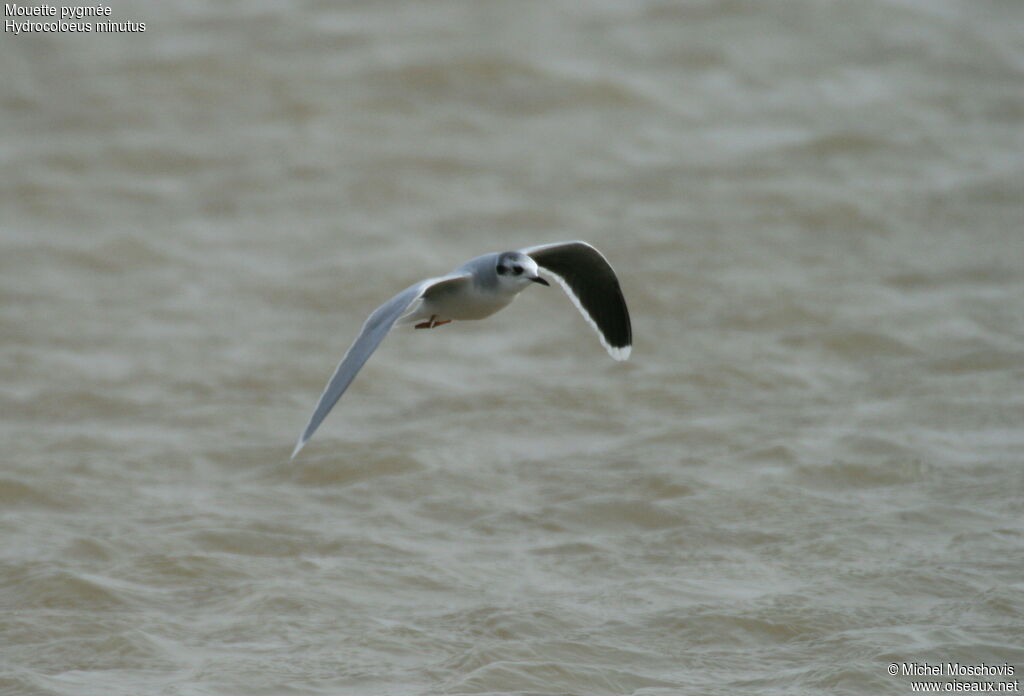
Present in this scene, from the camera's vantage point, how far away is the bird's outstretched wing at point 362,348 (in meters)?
5.08

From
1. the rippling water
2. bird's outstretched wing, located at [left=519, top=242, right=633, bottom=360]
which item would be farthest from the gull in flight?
the rippling water

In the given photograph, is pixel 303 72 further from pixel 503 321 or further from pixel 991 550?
pixel 991 550

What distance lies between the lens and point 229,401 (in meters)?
9.48

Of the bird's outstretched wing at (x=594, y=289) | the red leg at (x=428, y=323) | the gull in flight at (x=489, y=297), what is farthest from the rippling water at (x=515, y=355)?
the red leg at (x=428, y=323)

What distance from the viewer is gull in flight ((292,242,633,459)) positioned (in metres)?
5.18

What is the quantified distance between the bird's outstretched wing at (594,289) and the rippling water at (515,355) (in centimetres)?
125

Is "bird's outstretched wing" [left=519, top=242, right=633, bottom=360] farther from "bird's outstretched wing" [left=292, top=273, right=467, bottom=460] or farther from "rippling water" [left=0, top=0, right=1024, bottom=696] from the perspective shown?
"rippling water" [left=0, top=0, right=1024, bottom=696]

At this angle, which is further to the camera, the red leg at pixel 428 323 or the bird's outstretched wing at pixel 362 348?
the red leg at pixel 428 323

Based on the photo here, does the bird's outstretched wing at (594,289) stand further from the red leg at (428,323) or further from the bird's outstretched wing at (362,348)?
the bird's outstretched wing at (362,348)

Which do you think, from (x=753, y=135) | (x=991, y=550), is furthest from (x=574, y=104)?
(x=991, y=550)

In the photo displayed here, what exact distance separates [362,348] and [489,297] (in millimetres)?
605

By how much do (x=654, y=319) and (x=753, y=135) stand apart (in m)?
2.96

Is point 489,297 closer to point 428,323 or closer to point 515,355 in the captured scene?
point 428,323

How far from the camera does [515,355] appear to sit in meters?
10.2
